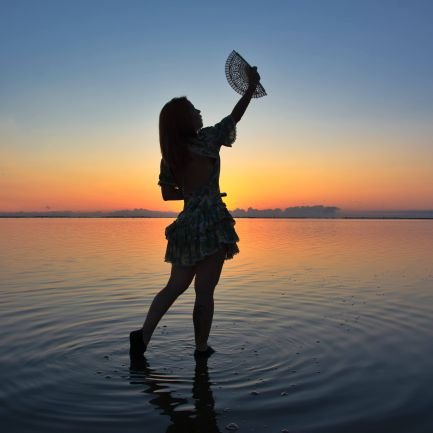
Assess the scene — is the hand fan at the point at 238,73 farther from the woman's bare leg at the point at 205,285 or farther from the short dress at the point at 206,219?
the woman's bare leg at the point at 205,285

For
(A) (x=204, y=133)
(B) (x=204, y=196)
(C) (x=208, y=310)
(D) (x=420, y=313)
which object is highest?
(A) (x=204, y=133)

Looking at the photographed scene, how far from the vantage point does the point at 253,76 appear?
14.5 feet

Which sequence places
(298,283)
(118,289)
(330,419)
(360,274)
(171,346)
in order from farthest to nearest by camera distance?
(360,274)
(298,283)
(118,289)
(171,346)
(330,419)

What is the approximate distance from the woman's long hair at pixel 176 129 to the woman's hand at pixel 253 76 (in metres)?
0.58

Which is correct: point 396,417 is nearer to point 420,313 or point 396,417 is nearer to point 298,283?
point 420,313

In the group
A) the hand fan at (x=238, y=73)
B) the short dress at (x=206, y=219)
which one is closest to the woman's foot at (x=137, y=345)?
the short dress at (x=206, y=219)

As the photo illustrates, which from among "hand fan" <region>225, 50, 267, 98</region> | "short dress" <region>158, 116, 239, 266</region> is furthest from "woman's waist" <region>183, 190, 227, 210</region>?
"hand fan" <region>225, 50, 267, 98</region>

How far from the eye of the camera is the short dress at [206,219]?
4383mm

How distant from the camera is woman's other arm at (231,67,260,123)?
14.5 ft

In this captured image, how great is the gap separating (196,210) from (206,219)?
0.42 ft

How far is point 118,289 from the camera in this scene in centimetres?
936

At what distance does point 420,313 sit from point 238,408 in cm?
462

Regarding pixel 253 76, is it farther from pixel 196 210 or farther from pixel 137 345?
pixel 137 345

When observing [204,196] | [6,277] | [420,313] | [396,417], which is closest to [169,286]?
[204,196]
